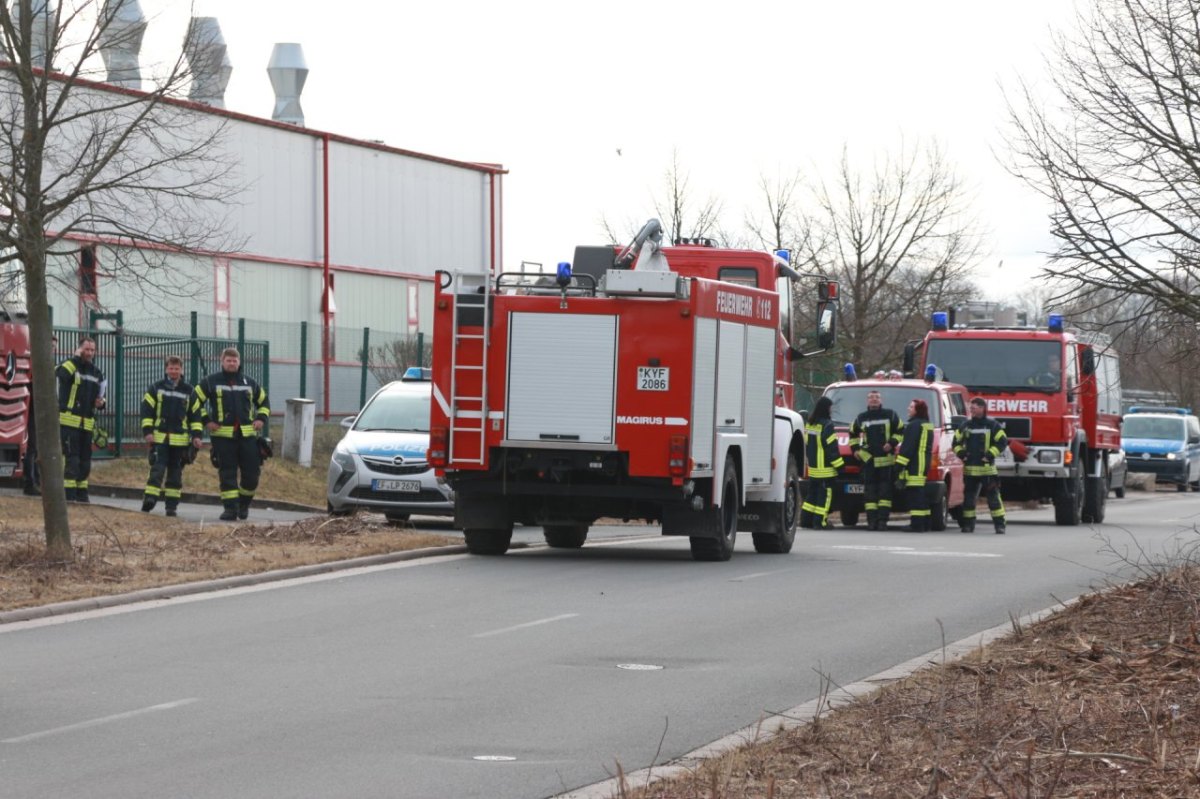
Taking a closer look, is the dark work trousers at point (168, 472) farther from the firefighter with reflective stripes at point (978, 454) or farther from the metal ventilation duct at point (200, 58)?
the firefighter with reflective stripes at point (978, 454)

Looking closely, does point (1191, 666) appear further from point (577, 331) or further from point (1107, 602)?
point (577, 331)

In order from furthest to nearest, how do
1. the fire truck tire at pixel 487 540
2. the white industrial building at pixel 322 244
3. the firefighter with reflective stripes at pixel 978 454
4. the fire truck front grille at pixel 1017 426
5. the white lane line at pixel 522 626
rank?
the white industrial building at pixel 322 244 → the fire truck front grille at pixel 1017 426 → the firefighter with reflective stripes at pixel 978 454 → the fire truck tire at pixel 487 540 → the white lane line at pixel 522 626

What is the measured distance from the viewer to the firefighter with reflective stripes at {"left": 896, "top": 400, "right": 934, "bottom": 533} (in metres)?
24.7

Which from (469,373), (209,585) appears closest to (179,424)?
(469,373)

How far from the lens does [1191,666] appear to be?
31.5 feet

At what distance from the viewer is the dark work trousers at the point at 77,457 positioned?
22000 millimetres

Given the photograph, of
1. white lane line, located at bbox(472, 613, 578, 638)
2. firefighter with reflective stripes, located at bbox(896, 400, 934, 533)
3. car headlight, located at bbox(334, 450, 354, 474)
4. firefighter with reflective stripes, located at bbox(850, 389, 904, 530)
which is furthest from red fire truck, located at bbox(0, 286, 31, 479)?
white lane line, located at bbox(472, 613, 578, 638)

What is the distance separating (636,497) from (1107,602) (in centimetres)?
556

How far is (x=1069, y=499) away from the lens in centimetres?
2919

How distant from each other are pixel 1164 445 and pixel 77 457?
35.9 m

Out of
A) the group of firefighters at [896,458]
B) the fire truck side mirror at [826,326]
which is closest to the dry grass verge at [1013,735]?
the fire truck side mirror at [826,326]

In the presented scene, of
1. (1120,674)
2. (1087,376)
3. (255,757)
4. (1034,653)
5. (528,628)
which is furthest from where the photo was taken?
(1087,376)

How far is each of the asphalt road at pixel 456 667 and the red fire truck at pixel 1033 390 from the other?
10.1 m

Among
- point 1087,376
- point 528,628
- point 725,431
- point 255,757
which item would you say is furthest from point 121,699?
point 1087,376
